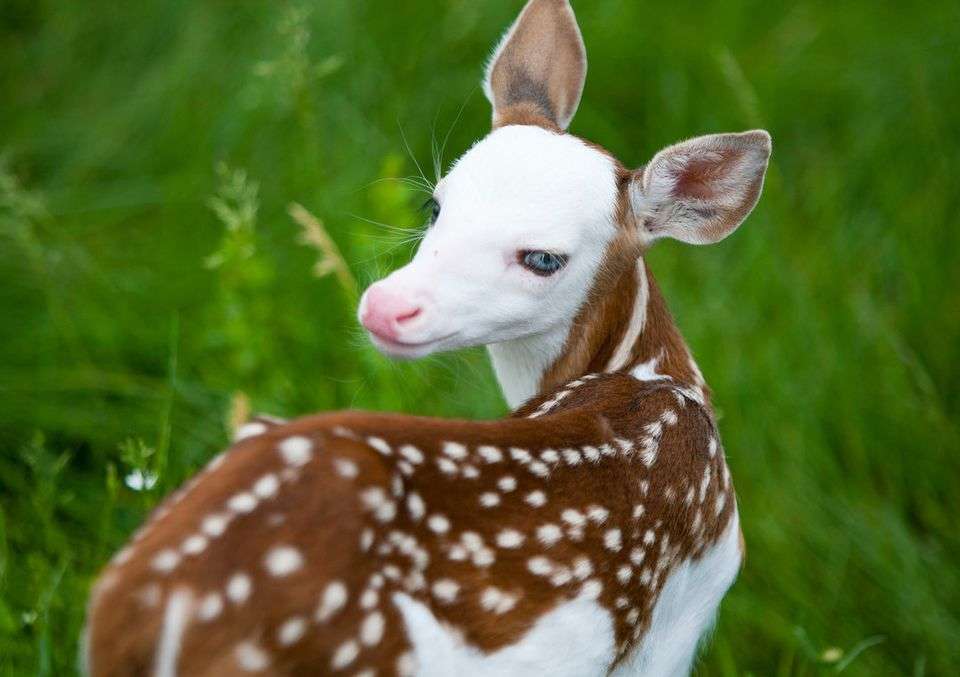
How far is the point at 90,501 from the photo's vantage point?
12.3 ft

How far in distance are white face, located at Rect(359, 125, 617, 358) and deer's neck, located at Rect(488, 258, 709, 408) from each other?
0.13ft

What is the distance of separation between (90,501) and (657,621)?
1.86 meters

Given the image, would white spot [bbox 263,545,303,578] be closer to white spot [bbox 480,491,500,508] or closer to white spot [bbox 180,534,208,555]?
white spot [bbox 180,534,208,555]

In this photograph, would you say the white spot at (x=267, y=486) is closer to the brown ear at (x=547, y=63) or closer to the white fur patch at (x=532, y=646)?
the white fur patch at (x=532, y=646)

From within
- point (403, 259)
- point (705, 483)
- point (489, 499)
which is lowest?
point (403, 259)

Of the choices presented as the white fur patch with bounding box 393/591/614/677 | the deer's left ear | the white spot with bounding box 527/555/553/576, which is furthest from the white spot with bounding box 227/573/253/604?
the deer's left ear

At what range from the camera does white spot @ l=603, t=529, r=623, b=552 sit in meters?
2.21

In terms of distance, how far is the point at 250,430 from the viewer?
200cm

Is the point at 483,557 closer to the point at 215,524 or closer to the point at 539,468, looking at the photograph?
the point at 539,468

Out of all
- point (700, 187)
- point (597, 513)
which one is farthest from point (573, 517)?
point (700, 187)

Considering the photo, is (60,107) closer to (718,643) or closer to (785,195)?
(785,195)

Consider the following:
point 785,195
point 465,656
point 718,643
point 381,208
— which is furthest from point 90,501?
point 785,195

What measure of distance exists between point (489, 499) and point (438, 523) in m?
0.10

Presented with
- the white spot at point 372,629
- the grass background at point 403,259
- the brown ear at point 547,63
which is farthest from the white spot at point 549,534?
the brown ear at point 547,63
